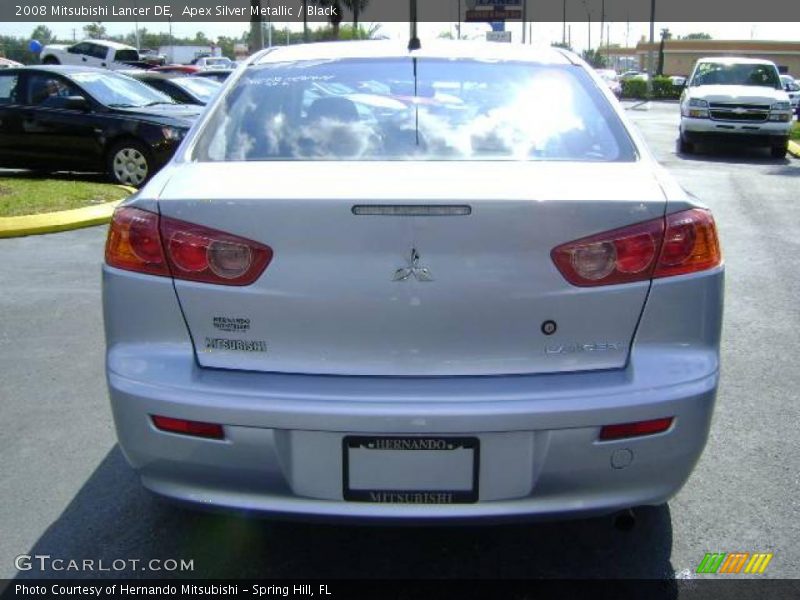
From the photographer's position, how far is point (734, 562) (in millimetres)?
2934

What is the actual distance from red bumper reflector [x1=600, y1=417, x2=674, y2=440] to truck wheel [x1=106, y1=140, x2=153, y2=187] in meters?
9.28

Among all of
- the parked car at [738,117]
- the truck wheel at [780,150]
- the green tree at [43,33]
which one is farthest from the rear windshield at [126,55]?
the green tree at [43,33]

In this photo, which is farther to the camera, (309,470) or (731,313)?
(731,313)

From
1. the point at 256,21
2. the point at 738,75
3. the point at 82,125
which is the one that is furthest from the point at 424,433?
the point at 256,21

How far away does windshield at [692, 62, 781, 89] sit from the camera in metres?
17.5

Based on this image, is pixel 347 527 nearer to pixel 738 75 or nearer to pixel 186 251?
pixel 186 251

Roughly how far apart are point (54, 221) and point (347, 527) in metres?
6.25

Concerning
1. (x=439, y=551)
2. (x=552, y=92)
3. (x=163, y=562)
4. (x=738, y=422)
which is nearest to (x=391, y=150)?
(x=552, y=92)

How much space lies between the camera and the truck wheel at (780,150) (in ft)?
52.7

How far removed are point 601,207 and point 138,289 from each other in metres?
1.35

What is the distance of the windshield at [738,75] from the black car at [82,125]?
10926mm

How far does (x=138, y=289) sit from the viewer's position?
100 inches

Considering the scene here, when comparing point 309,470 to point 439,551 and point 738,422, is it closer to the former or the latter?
point 439,551

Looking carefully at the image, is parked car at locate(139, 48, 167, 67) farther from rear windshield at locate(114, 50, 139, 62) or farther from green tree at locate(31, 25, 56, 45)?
green tree at locate(31, 25, 56, 45)
